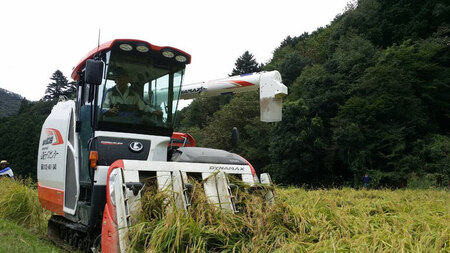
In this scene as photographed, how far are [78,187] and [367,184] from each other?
2215 centimetres

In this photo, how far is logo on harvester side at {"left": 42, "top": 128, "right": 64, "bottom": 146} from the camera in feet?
20.8

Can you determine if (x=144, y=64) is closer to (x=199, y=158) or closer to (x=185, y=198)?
(x=199, y=158)

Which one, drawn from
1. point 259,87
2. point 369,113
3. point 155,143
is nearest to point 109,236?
point 155,143

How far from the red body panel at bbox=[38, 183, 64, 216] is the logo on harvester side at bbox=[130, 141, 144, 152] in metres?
1.52

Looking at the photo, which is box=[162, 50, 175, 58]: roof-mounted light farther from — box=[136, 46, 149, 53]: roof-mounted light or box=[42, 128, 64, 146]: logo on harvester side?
box=[42, 128, 64, 146]: logo on harvester side

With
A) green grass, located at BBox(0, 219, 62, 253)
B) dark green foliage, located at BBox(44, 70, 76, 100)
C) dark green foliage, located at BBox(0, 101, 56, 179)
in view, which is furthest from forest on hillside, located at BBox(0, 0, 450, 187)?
dark green foliage, located at BBox(44, 70, 76, 100)

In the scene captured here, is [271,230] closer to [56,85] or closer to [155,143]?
[155,143]

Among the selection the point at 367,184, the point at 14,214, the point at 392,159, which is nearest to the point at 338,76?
the point at 392,159

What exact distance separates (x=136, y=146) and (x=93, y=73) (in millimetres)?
1171

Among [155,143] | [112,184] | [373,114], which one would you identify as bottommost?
[112,184]

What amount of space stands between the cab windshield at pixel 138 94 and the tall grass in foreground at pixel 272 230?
4.84ft

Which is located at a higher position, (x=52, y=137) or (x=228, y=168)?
(x=52, y=137)

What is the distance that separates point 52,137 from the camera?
667 cm

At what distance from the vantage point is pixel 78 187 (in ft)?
18.3
